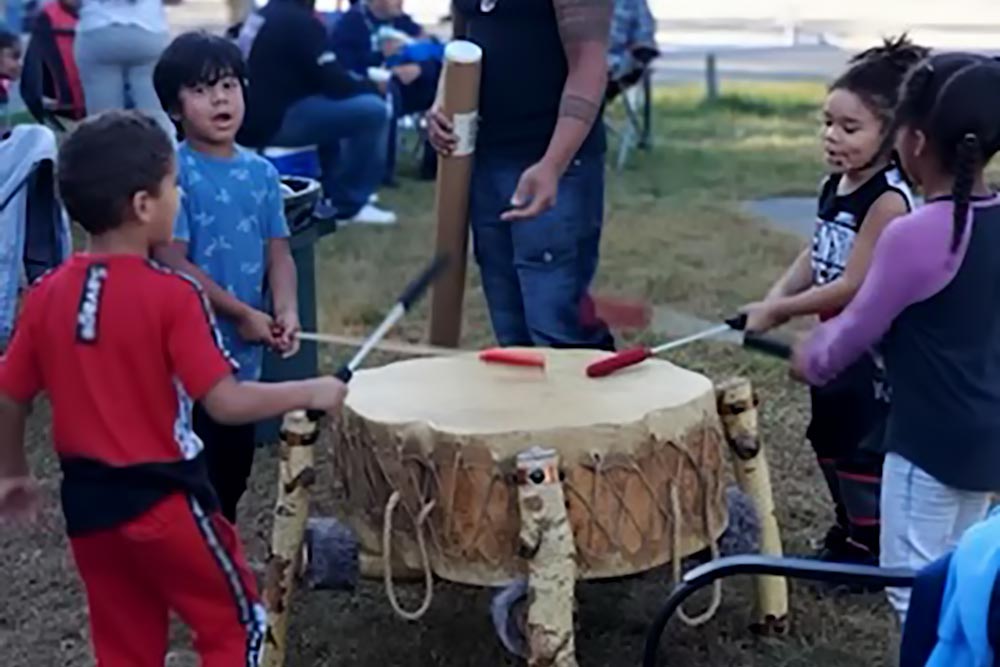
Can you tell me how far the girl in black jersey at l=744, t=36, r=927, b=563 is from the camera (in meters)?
3.60

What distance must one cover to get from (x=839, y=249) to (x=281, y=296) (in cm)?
121

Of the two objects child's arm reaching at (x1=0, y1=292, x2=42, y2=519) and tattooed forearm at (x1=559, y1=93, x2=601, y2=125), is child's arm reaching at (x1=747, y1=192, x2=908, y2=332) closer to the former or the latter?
tattooed forearm at (x1=559, y1=93, x2=601, y2=125)

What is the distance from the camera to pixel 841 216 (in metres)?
3.79

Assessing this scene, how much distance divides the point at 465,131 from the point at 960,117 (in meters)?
1.47

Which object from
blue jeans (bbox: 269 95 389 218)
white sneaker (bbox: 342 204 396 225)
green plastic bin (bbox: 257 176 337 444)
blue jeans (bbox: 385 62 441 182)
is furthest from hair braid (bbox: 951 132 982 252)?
blue jeans (bbox: 385 62 441 182)

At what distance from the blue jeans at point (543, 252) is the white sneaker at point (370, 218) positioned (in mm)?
4784

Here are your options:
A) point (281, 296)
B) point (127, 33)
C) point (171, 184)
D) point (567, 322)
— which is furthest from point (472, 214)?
point (127, 33)

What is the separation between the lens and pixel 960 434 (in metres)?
3.08

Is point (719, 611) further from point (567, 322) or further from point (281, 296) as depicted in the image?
point (281, 296)

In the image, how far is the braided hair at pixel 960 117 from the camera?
2900 millimetres

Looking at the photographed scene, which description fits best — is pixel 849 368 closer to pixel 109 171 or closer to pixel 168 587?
pixel 168 587

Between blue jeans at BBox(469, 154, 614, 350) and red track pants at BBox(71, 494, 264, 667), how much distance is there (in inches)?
55.4

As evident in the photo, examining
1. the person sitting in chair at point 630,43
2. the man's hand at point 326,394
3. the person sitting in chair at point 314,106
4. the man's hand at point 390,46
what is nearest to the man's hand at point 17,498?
the man's hand at point 326,394

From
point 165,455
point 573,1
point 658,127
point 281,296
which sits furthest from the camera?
point 658,127
